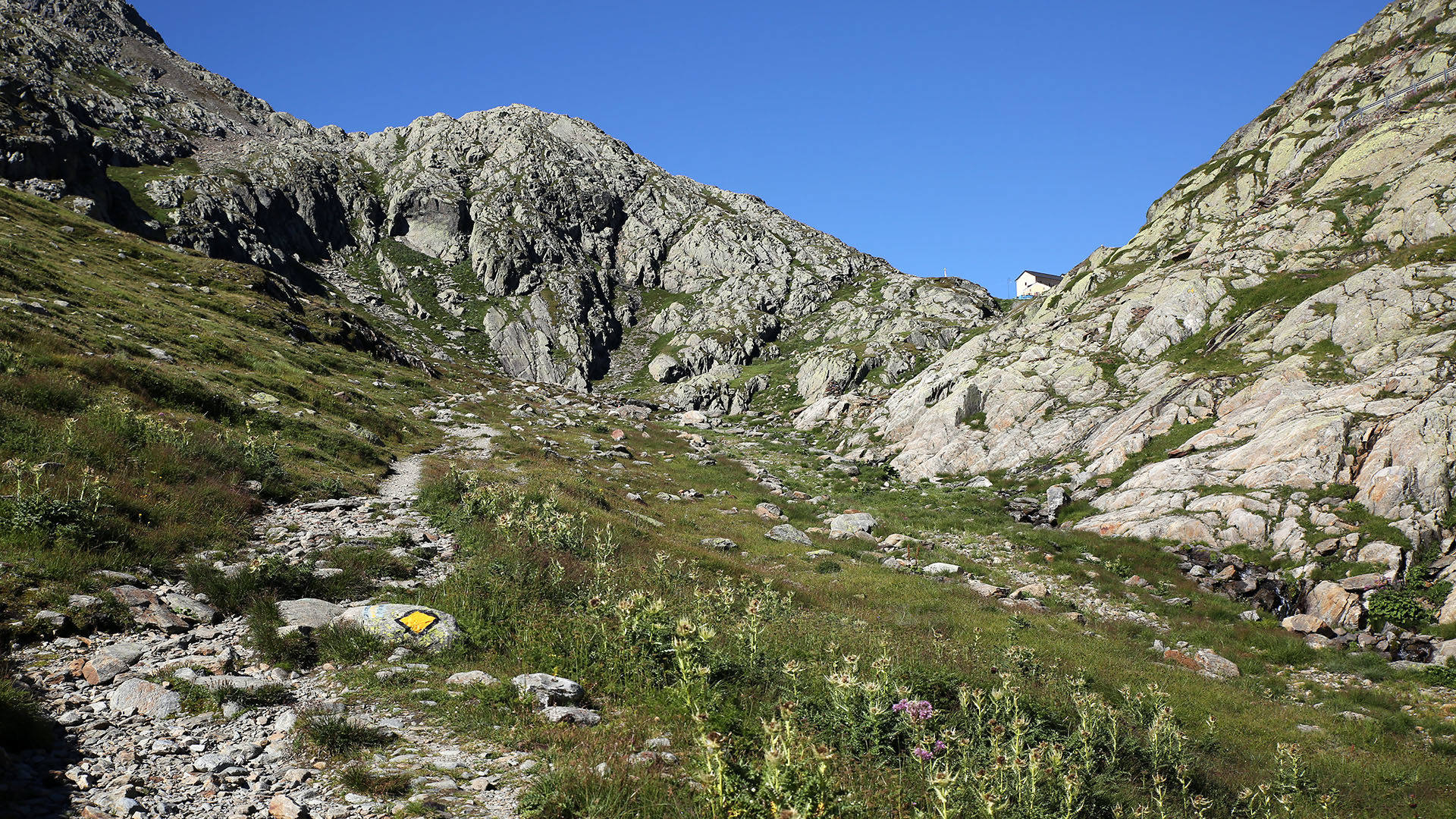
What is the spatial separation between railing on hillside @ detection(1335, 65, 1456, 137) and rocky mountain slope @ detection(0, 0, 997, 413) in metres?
44.0

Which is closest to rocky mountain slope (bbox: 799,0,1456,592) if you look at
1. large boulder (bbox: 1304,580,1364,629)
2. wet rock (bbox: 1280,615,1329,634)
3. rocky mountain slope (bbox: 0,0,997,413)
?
large boulder (bbox: 1304,580,1364,629)

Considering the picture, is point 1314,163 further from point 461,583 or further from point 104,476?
point 104,476

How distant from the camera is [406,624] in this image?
923 cm

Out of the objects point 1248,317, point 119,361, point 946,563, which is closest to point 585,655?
point 946,563

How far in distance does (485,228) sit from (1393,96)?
394 ft

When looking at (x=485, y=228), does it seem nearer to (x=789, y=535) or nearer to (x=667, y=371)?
(x=667, y=371)

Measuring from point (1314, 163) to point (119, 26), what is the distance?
700 ft

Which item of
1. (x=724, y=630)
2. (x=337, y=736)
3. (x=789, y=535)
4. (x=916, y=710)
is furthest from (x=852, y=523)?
(x=337, y=736)

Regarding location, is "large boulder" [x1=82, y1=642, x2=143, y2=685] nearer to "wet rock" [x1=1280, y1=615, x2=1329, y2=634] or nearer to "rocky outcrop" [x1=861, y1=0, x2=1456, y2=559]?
"wet rock" [x1=1280, y1=615, x2=1329, y2=634]

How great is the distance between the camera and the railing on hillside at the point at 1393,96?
42.7m

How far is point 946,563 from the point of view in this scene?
24578mm

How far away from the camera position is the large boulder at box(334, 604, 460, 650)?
902cm

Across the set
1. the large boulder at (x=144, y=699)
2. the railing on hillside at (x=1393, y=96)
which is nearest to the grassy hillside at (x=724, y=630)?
the large boulder at (x=144, y=699)

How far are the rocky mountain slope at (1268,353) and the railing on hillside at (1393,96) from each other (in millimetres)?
516
